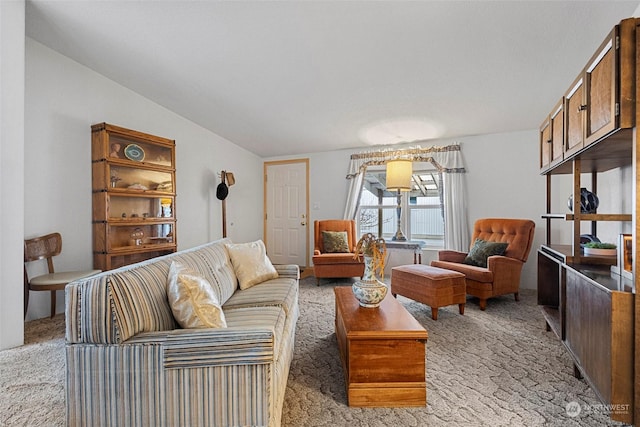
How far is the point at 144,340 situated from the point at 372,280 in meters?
1.34

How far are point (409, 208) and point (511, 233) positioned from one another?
5.39 feet

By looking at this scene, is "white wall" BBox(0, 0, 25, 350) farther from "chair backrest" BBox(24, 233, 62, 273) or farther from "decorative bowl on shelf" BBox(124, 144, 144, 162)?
"decorative bowl on shelf" BBox(124, 144, 144, 162)

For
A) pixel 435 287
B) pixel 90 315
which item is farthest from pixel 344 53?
pixel 90 315

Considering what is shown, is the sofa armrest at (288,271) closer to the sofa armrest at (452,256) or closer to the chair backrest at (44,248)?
the sofa armrest at (452,256)

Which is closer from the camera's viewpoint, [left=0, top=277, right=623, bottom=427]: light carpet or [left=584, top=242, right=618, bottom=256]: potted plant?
[left=0, top=277, right=623, bottom=427]: light carpet

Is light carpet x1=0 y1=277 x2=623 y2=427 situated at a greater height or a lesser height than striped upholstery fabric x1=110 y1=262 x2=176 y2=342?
lesser

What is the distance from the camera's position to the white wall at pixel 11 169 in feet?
7.29

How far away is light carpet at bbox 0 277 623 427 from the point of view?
59.6 inches

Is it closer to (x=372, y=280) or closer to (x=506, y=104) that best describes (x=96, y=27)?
(x=372, y=280)

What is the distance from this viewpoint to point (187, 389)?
1.21 metres

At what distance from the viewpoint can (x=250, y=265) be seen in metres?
2.61

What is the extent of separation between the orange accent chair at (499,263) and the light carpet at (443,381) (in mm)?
419

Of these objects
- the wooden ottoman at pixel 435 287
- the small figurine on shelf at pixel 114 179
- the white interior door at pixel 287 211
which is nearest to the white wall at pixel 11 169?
the small figurine on shelf at pixel 114 179

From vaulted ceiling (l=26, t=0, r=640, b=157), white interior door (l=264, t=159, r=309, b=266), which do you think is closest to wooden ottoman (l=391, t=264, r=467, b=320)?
vaulted ceiling (l=26, t=0, r=640, b=157)
